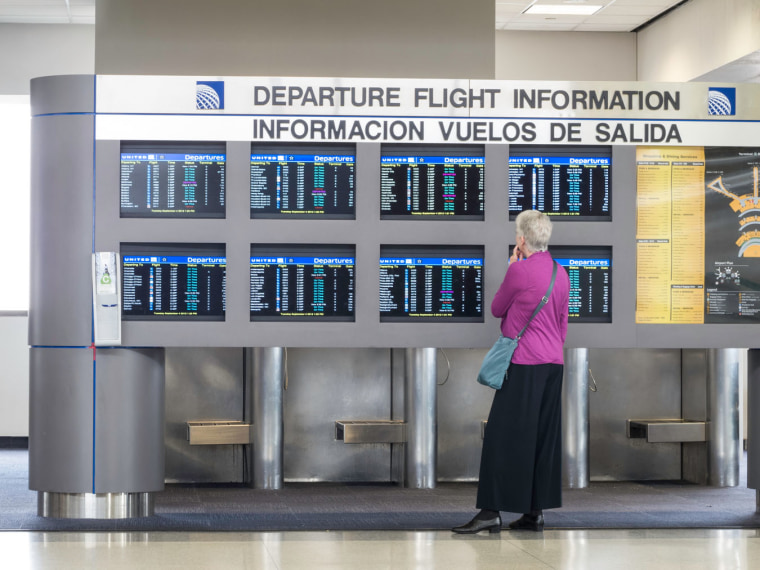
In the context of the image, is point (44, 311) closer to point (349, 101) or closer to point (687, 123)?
point (349, 101)

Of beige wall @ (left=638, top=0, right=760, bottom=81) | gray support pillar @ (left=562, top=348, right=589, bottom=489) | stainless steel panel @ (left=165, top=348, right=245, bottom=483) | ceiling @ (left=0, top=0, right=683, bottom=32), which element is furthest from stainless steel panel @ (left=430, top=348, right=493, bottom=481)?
ceiling @ (left=0, top=0, right=683, bottom=32)

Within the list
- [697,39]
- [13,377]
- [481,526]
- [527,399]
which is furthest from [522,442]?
[13,377]

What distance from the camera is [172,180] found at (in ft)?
19.8

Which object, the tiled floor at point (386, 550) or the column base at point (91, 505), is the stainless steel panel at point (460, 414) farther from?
the column base at point (91, 505)

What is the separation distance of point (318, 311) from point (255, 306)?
35cm

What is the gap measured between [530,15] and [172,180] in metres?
5.53

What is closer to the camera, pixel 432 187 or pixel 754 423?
pixel 432 187

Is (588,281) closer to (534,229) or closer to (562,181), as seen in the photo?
(562,181)

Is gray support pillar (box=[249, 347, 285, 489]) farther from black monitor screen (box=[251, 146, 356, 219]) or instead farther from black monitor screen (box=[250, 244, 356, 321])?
black monitor screen (box=[251, 146, 356, 219])

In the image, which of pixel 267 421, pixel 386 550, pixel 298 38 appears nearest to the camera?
pixel 386 550

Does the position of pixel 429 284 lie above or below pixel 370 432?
above

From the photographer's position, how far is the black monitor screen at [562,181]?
6.22m

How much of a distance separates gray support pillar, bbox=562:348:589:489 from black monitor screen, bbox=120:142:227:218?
116 inches

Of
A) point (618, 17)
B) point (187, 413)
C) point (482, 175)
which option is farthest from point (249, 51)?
point (618, 17)
